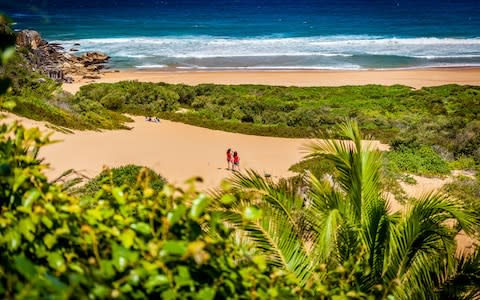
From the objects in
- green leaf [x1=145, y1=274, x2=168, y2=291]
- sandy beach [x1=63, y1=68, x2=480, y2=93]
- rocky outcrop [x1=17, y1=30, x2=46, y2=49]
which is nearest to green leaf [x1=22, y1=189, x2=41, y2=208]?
green leaf [x1=145, y1=274, x2=168, y2=291]

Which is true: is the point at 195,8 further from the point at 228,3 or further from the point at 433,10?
the point at 433,10

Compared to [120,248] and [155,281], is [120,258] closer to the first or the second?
[120,248]

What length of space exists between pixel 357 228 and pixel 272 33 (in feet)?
202

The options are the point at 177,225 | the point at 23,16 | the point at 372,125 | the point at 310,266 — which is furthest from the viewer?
the point at 23,16

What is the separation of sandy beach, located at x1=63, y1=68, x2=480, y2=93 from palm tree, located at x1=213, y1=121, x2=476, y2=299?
3230 centimetres

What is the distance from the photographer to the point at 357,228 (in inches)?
193

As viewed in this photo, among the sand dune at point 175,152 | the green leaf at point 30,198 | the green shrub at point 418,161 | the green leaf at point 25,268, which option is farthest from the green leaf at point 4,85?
the green shrub at point 418,161

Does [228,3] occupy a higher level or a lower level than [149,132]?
higher

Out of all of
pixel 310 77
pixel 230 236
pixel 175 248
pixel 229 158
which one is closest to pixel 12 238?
pixel 175 248

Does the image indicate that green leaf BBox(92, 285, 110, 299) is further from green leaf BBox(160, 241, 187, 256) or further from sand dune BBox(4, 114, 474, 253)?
sand dune BBox(4, 114, 474, 253)

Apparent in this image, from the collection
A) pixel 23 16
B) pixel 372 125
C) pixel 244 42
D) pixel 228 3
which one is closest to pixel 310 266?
pixel 372 125

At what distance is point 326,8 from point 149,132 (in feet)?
258

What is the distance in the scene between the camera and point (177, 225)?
214 cm

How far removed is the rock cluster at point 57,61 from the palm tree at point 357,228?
103 ft
